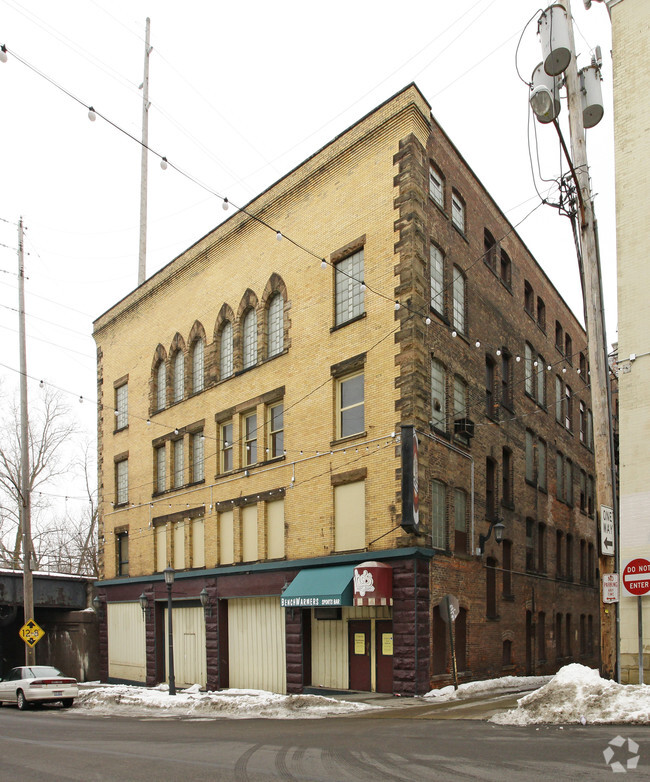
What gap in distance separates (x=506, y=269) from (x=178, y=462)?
48.4 ft

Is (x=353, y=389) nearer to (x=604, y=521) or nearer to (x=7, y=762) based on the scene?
(x=604, y=521)

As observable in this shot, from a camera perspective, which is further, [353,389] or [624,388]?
[353,389]

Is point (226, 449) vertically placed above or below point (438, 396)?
below

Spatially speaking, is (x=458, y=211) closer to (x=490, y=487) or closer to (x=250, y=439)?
(x=490, y=487)

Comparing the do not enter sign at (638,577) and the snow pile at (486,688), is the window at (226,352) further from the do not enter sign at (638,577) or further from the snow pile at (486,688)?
the do not enter sign at (638,577)

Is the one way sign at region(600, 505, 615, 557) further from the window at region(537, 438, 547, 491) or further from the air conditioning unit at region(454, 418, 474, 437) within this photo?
the window at region(537, 438, 547, 491)

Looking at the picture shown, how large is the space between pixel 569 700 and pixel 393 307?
11622 mm

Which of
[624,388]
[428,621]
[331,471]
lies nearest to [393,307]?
[331,471]

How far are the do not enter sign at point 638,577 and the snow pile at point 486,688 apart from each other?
265 inches

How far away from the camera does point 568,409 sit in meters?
38.8

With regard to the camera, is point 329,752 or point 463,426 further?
point 463,426

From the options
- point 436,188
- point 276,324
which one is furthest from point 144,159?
point 436,188

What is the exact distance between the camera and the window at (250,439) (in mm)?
27312

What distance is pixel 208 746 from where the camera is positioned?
42.0 feet
